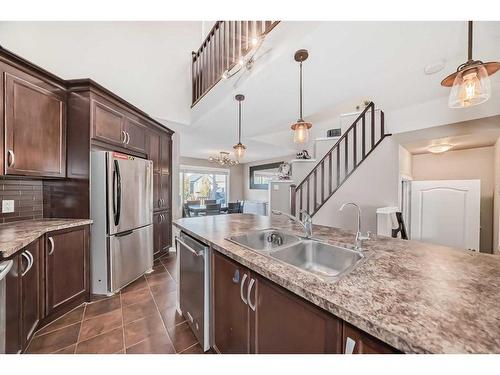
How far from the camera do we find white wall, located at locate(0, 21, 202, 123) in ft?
7.77

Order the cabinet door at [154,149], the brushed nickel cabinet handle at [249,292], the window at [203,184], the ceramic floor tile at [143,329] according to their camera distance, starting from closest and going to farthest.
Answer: the brushed nickel cabinet handle at [249,292] < the ceramic floor tile at [143,329] < the cabinet door at [154,149] < the window at [203,184]

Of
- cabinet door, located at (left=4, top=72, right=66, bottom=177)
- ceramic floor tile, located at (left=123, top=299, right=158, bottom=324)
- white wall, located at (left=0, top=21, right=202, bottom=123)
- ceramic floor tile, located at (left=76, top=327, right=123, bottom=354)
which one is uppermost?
white wall, located at (left=0, top=21, right=202, bottom=123)

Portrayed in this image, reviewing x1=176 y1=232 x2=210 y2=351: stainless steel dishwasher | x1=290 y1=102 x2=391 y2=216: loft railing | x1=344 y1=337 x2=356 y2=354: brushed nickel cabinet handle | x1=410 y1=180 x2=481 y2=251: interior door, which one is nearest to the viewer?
x1=344 y1=337 x2=356 y2=354: brushed nickel cabinet handle

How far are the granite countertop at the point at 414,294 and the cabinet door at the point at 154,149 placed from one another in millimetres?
2614

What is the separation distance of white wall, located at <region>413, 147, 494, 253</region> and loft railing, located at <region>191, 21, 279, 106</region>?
3.97 m

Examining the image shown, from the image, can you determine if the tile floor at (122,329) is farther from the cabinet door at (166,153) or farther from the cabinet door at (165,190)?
the cabinet door at (166,153)

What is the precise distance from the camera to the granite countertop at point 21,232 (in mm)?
1236

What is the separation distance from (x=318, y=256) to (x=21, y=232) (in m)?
2.28

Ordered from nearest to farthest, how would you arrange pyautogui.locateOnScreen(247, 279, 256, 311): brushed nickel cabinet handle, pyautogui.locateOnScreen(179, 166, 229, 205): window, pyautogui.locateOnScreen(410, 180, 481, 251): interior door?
pyautogui.locateOnScreen(247, 279, 256, 311): brushed nickel cabinet handle
pyautogui.locateOnScreen(410, 180, 481, 251): interior door
pyautogui.locateOnScreen(179, 166, 229, 205): window

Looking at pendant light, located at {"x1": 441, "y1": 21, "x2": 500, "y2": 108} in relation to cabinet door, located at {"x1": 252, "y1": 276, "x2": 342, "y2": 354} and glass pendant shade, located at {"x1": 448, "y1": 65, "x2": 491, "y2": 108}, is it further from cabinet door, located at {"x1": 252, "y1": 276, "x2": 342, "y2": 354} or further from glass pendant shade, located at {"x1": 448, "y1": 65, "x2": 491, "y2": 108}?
cabinet door, located at {"x1": 252, "y1": 276, "x2": 342, "y2": 354}

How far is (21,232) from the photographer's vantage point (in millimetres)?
1564

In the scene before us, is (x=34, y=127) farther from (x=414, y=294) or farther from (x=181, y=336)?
(x=414, y=294)

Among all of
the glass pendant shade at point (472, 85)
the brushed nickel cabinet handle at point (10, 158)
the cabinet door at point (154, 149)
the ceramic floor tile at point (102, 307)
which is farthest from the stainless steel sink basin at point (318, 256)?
the cabinet door at point (154, 149)

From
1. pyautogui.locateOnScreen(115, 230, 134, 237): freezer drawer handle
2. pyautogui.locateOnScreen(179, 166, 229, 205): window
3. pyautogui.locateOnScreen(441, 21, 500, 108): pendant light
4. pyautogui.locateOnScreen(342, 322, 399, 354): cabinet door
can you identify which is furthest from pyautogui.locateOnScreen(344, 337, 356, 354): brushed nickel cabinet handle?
pyautogui.locateOnScreen(179, 166, 229, 205): window
